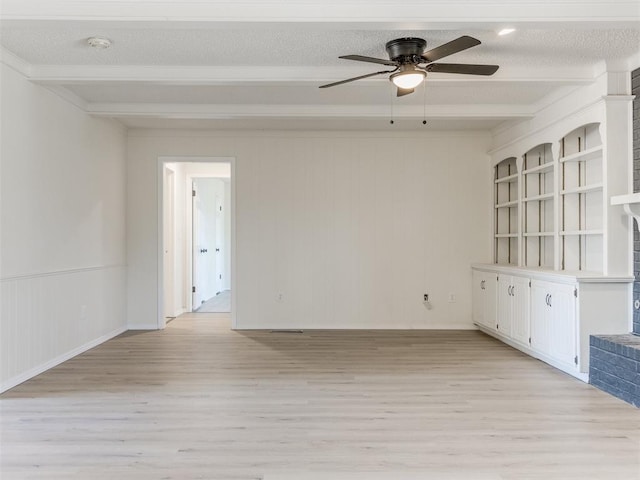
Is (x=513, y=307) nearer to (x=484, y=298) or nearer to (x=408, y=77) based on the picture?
(x=484, y=298)

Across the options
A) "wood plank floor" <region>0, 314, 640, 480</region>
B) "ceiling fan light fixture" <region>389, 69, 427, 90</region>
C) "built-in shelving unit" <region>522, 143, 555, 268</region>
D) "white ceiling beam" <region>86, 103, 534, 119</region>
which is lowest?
"wood plank floor" <region>0, 314, 640, 480</region>

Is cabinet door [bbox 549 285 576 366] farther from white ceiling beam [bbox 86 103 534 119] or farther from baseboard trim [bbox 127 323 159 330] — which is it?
baseboard trim [bbox 127 323 159 330]

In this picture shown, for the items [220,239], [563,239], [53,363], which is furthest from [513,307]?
[220,239]

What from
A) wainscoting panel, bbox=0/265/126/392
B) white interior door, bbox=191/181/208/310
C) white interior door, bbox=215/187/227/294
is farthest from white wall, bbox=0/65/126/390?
white interior door, bbox=215/187/227/294

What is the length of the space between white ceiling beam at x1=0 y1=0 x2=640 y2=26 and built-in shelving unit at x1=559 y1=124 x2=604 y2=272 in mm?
1671

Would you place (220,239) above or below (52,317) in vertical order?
above

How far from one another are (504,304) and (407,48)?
10.2 ft

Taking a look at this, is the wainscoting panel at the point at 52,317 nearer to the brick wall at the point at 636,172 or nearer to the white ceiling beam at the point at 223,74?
the white ceiling beam at the point at 223,74

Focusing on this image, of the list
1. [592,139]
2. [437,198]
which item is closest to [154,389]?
[437,198]

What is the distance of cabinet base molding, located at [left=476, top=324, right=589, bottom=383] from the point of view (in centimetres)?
354

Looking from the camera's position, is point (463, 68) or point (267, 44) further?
point (267, 44)

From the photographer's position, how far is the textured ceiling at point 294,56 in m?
2.60

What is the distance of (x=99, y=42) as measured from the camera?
121 inches

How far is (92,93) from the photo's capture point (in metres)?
4.26
